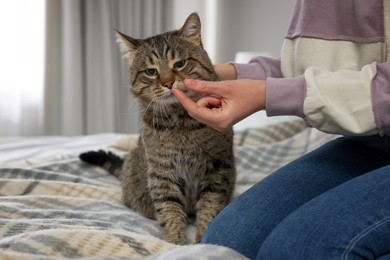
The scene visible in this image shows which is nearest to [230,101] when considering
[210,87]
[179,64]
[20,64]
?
[210,87]

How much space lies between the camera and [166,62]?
132cm

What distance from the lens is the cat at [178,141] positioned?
1.31 metres

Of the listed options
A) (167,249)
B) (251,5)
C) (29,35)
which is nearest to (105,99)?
(29,35)

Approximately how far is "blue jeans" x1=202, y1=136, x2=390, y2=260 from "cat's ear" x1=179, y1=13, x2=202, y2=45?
1.59 feet

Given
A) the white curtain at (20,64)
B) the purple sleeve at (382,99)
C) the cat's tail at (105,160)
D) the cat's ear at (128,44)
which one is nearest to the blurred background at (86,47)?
the white curtain at (20,64)

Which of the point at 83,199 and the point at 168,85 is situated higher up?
the point at 168,85

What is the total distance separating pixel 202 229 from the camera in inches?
50.7

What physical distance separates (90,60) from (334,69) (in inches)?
93.4

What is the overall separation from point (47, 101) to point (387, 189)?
2.70 meters

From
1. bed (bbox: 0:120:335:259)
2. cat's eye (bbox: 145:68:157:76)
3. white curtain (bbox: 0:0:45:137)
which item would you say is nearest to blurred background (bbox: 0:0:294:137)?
white curtain (bbox: 0:0:45:137)

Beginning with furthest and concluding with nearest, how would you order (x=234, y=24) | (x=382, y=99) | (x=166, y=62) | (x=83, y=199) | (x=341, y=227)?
(x=234, y=24) < (x=83, y=199) < (x=166, y=62) < (x=382, y=99) < (x=341, y=227)

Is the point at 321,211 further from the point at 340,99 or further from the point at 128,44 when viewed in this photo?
the point at 128,44

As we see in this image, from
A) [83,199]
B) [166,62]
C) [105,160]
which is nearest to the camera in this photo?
[166,62]

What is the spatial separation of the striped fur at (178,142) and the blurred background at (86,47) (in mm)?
1672
